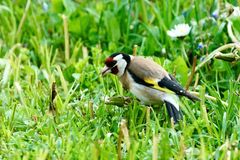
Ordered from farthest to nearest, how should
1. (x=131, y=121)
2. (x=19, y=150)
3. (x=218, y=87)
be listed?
(x=218, y=87) → (x=131, y=121) → (x=19, y=150)

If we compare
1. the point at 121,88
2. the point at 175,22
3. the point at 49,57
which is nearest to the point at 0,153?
the point at 121,88

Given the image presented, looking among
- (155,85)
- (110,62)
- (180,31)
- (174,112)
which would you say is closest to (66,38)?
(180,31)

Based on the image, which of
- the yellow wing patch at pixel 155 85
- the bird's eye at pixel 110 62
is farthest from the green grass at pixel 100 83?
the bird's eye at pixel 110 62

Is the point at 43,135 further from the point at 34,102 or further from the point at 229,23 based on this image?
the point at 229,23

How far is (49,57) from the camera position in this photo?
5.06 meters

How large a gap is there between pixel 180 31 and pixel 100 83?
0.67 m

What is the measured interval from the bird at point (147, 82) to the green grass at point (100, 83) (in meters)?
0.06

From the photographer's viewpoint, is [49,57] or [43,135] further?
[49,57]

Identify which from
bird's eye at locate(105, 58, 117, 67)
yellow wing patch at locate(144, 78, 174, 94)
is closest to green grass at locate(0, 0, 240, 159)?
yellow wing patch at locate(144, 78, 174, 94)

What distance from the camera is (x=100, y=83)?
15.2 ft

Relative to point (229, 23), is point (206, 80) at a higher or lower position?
lower

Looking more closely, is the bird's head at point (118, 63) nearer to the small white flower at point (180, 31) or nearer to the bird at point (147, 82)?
the bird at point (147, 82)

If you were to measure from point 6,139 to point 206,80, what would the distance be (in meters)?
1.43

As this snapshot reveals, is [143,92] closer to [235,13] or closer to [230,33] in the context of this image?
[230,33]
